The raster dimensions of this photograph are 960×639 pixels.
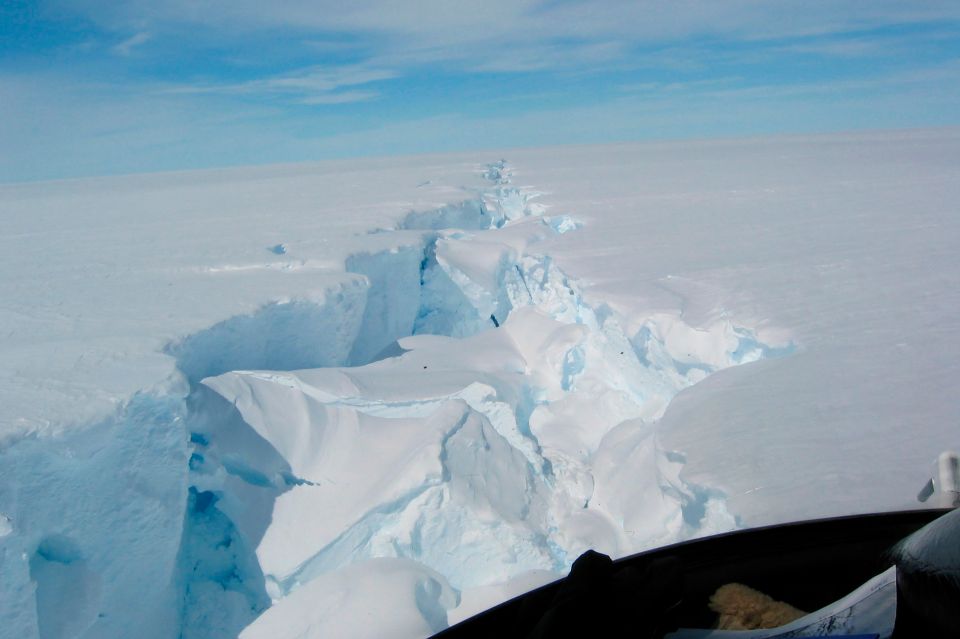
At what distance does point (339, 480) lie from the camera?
10.2 ft

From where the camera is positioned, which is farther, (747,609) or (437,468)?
(437,468)

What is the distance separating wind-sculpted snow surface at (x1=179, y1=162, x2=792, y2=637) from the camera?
8.04 ft

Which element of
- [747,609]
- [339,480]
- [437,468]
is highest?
[747,609]

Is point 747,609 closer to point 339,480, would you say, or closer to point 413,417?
point 339,480

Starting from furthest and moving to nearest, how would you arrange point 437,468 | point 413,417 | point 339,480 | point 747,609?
1. point 413,417
2. point 339,480
3. point 437,468
4. point 747,609

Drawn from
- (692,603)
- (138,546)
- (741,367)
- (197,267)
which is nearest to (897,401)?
(741,367)

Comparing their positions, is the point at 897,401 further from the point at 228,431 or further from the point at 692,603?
the point at 228,431

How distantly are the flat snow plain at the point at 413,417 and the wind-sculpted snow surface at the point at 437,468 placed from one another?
0.01 metres

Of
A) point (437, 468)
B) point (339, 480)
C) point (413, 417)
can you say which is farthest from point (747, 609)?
point (413, 417)

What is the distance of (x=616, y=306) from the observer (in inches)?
164

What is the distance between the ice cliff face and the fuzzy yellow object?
0.89m

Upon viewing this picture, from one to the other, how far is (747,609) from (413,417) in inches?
109

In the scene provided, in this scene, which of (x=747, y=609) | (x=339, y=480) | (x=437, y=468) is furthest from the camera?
(x=339, y=480)

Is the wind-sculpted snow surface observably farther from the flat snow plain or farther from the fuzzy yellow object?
the fuzzy yellow object
